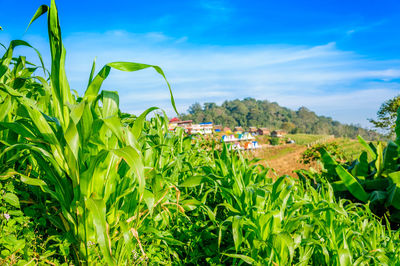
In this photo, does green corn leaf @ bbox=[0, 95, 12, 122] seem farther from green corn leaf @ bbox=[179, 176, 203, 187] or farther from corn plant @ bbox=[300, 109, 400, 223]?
corn plant @ bbox=[300, 109, 400, 223]

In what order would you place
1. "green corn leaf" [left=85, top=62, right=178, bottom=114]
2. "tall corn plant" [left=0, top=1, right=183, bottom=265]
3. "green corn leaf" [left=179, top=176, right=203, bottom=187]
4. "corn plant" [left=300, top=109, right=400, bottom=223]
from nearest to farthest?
"tall corn plant" [left=0, top=1, right=183, bottom=265] → "green corn leaf" [left=85, top=62, right=178, bottom=114] → "green corn leaf" [left=179, top=176, right=203, bottom=187] → "corn plant" [left=300, top=109, right=400, bottom=223]

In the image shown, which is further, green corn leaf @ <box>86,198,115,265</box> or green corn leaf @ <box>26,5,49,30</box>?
green corn leaf @ <box>26,5,49,30</box>

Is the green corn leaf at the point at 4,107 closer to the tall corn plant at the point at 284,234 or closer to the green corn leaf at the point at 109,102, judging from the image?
the green corn leaf at the point at 109,102

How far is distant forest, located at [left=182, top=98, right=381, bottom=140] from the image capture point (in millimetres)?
88000

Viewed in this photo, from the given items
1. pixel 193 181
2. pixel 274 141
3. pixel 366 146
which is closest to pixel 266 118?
pixel 274 141

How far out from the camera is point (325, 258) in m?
1.73

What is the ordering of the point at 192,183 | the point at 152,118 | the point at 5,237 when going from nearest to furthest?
the point at 5,237, the point at 192,183, the point at 152,118

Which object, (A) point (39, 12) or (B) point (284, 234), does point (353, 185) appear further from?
(A) point (39, 12)

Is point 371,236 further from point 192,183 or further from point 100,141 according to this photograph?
point 100,141

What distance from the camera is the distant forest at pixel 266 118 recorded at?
289ft

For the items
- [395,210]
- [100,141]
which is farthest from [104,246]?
[395,210]

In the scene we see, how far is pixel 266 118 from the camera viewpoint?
104500mm

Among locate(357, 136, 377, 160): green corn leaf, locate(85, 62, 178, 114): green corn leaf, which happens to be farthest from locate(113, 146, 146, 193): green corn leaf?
locate(357, 136, 377, 160): green corn leaf

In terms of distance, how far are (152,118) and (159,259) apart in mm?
1923
